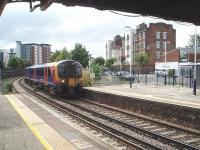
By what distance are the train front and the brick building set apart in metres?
75.4

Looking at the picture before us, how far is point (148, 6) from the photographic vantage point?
481 inches

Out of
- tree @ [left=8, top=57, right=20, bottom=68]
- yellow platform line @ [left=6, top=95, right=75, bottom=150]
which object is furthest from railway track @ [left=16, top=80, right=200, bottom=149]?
tree @ [left=8, top=57, right=20, bottom=68]

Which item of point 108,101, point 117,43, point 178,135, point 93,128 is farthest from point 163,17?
point 117,43

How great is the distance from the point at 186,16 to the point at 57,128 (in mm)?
6073

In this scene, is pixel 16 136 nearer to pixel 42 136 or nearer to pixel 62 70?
pixel 42 136

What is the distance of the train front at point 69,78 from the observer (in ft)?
97.4

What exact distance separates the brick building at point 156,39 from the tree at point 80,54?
36966 millimetres

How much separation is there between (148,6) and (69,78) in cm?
1836

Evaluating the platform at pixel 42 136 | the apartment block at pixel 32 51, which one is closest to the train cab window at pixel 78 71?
the platform at pixel 42 136

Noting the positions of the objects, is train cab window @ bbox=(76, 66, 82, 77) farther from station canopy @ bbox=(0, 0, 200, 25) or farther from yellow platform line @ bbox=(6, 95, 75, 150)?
station canopy @ bbox=(0, 0, 200, 25)

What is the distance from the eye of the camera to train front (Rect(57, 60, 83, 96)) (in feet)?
97.4

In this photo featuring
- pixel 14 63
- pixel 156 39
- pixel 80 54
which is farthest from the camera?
pixel 14 63

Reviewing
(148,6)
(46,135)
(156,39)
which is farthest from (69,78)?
(156,39)

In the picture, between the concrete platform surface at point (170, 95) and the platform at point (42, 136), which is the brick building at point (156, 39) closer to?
the concrete platform surface at point (170, 95)
